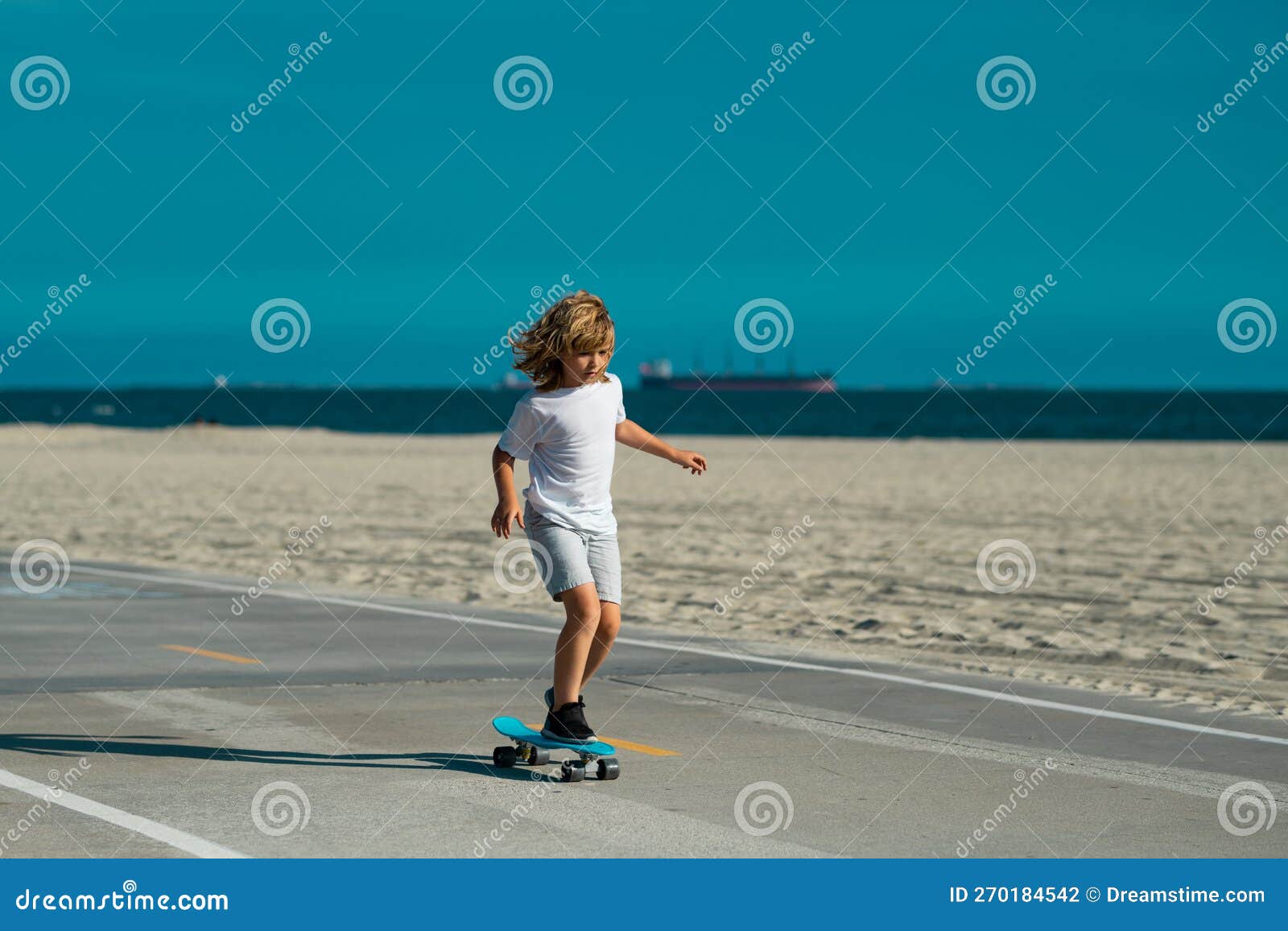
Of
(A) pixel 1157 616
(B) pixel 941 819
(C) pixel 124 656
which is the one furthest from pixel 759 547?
(B) pixel 941 819

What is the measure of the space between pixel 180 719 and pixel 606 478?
2.82m

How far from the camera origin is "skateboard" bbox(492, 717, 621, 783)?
275 inches

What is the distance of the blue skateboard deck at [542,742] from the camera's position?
7004 millimetres

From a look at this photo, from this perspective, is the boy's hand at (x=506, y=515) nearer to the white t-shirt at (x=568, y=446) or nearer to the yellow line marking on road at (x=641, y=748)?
the white t-shirt at (x=568, y=446)

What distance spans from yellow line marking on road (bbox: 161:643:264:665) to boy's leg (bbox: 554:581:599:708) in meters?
3.87

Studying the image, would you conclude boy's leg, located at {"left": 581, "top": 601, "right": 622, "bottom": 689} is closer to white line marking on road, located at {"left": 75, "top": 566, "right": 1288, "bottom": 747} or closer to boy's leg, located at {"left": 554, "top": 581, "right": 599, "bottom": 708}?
boy's leg, located at {"left": 554, "top": 581, "right": 599, "bottom": 708}

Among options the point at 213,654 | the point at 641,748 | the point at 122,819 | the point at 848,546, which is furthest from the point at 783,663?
the point at 848,546

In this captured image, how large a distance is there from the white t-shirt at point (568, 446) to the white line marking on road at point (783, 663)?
3.39m

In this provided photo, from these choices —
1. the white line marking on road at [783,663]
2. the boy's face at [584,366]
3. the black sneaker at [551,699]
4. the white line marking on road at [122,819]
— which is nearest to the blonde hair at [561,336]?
the boy's face at [584,366]

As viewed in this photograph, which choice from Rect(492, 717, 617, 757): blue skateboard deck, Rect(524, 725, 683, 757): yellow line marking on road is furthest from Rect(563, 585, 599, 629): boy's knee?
Rect(524, 725, 683, 757): yellow line marking on road

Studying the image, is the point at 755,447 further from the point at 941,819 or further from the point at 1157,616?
the point at 941,819

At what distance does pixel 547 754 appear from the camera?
7203 millimetres

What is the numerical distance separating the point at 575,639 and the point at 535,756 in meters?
0.54

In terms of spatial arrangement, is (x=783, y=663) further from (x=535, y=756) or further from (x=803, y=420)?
(x=803, y=420)
